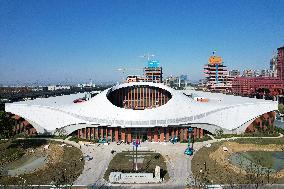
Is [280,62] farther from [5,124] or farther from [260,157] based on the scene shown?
[5,124]

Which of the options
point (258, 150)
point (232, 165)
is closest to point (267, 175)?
point (232, 165)

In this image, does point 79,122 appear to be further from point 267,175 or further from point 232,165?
point 267,175

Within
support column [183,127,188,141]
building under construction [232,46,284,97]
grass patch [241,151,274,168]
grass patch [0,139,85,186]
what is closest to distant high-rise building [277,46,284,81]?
building under construction [232,46,284,97]

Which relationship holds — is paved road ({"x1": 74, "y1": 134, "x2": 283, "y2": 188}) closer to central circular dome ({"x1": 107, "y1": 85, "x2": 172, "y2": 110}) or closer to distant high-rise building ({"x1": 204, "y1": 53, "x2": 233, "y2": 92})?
central circular dome ({"x1": 107, "y1": 85, "x2": 172, "y2": 110})

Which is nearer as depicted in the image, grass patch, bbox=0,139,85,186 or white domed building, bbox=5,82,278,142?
grass patch, bbox=0,139,85,186

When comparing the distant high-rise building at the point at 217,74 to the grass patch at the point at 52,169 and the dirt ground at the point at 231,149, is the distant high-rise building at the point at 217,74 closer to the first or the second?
the dirt ground at the point at 231,149

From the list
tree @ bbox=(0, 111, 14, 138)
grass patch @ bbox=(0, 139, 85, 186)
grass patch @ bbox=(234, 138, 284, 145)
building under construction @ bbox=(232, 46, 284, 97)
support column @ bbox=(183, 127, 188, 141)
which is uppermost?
building under construction @ bbox=(232, 46, 284, 97)

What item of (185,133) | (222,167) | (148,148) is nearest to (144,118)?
(148,148)
